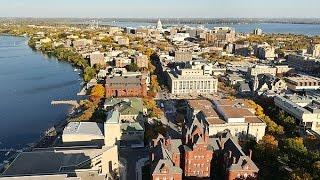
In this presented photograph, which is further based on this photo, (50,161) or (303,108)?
(303,108)

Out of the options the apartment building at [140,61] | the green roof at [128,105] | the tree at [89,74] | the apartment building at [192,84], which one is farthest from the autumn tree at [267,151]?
the apartment building at [140,61]

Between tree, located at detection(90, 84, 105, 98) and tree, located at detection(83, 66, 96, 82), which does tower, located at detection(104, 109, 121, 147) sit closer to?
tree, located at detection(90, 84, 105, 98)

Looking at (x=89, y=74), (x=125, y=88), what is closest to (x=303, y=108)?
(x=125, y=88)

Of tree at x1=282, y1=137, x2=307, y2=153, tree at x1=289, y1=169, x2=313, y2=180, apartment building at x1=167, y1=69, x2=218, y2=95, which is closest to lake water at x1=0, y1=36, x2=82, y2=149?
apartment building at x1=167, y1=69, x2=218, y2=95

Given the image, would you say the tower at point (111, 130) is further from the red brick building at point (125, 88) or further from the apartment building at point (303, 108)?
the apartment building at point (303, 108)

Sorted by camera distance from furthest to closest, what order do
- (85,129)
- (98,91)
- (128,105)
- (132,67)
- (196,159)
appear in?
1. (132,67)
2. (98,91)
3. (128,105)
4. (85,129)
5. (196,159)

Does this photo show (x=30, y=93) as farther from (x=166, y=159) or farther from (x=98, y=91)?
(x=166, y=159)
